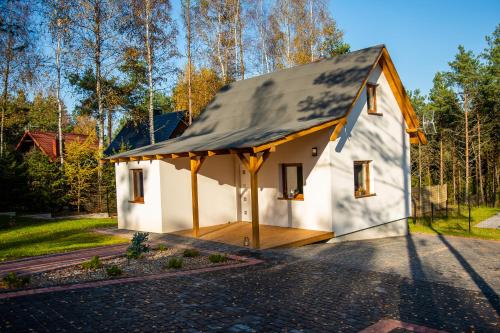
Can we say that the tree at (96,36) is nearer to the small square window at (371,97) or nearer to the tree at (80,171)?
the tree at (80,171)

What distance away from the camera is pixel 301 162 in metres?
11.9

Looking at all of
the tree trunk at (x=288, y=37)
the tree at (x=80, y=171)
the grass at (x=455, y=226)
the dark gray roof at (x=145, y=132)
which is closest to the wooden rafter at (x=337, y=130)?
the grass at (x=455, y=226)

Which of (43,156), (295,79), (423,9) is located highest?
(423,9)

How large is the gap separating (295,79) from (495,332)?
35.4ft

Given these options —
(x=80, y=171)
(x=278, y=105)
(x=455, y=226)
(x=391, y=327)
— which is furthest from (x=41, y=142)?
(x=391, y=327)

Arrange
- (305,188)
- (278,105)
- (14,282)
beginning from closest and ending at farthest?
(14,282) → (305,188) → (278,105)

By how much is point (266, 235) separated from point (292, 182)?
6.48ft

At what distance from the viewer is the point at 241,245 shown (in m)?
10.3

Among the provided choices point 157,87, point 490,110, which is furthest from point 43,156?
point 490,110

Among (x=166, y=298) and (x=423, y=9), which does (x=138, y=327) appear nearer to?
(x=166, y=298)

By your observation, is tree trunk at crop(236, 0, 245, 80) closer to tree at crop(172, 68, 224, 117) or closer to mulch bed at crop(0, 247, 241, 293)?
tree at crop(172, 68, 224, 117)

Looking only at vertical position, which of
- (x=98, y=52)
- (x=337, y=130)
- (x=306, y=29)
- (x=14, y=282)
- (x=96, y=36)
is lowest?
(x=14, y=282)

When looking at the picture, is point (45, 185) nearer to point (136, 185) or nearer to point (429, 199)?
point (136, 185)

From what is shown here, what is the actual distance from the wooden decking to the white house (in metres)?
0.34
